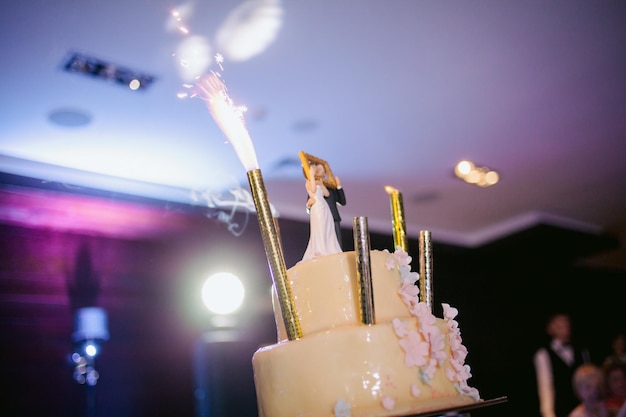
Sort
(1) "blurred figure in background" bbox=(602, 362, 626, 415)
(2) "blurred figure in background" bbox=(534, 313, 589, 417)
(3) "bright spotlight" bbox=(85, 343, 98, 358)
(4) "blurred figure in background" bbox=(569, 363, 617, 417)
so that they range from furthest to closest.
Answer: (2) "blurred figure in background" bbox=(534, 313, 589, 417) < (1) "blurred figure in background" bbox=(602, 362, 626, 415) < (4) "blurred figure in background" bbox=(569, 363, 617, 417) < (3) "bright spotlight" bbox=(85, 343, 98, 358)

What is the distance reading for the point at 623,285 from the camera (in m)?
11.3

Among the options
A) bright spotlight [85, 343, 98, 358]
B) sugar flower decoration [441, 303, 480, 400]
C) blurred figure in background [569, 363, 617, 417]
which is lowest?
→ blurred figure in background [569, 363, 617, 417]

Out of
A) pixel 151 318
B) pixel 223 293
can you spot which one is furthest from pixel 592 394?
pixel 151 318

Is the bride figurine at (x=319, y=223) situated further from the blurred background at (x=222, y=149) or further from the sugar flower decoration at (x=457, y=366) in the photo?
the blurred background at (x=222, y=149)

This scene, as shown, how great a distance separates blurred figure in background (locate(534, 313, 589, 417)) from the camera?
21.6 feet

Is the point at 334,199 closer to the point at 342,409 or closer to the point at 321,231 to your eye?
the point at 321,231

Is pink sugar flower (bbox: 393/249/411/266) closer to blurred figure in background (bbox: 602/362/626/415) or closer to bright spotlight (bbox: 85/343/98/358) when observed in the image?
bright spotlight (bbox: 85/343/98/358)

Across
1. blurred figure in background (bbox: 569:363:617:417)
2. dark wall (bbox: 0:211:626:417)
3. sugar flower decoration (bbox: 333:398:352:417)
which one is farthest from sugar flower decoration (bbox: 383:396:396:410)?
blurred figure in background (bbox: 569:363:617:417)

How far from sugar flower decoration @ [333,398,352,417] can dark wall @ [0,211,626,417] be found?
408cm

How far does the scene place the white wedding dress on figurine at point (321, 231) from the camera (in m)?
2.33

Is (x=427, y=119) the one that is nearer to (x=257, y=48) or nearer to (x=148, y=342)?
(x=257, y=48)

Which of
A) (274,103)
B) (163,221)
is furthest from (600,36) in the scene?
(163,221)

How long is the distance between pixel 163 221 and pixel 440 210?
3.42 meters

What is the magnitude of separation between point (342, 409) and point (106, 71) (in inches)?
121
